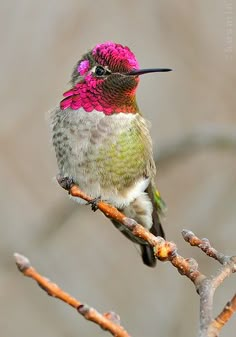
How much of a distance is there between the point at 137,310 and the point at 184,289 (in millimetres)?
487

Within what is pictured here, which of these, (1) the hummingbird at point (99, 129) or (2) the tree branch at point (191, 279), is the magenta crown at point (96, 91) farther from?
(2) the tree branch at point (191, 279)

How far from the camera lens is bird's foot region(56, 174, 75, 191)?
289cm

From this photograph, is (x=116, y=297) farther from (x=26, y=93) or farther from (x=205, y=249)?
(x=205, y=249)

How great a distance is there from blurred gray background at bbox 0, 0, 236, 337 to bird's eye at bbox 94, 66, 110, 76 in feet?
5.22

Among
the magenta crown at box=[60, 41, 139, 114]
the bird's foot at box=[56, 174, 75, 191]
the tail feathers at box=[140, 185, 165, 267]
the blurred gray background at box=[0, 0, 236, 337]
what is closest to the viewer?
the bird's foot at box=[56, 174, 75, 191]

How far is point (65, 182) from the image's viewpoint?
119 inches

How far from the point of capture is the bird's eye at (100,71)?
10.4ft

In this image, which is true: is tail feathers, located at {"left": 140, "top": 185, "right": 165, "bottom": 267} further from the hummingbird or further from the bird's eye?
the bird's eye

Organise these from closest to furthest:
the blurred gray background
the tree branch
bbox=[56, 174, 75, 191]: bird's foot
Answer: the tree branch → bbox=[56, 174, 75, 191]: bird's foot → the blurred gray background

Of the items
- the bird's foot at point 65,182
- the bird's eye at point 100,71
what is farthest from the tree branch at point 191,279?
the bird's eye at point 100,71

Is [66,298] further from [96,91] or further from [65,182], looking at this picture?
[96,91]

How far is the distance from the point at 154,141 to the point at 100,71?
2.10 meters

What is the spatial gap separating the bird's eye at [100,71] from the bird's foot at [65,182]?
1.69 feet

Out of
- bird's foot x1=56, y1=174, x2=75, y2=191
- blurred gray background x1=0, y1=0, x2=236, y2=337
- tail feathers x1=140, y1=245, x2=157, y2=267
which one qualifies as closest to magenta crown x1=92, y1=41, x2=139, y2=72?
bird's foot x1=56, y1=174, x2=75, y2=191
